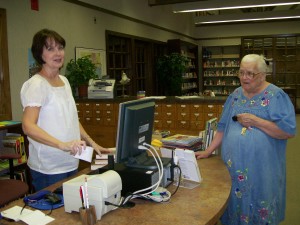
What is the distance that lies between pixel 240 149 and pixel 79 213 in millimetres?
1193

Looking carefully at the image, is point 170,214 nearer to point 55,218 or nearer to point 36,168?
point 55,218

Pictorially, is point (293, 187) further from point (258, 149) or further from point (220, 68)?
point (220, 68)

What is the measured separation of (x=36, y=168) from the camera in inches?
76.2

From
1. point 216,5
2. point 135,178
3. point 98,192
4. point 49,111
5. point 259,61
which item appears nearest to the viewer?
point 98,192

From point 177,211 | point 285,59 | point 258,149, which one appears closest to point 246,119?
point 258,149

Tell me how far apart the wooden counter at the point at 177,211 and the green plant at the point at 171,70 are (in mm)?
7374

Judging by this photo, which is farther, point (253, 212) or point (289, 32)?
point (289, 32)

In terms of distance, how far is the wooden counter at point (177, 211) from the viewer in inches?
53.9

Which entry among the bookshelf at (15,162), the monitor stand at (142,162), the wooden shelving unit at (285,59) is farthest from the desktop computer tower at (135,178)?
the wooden shelving unit at (285,59)

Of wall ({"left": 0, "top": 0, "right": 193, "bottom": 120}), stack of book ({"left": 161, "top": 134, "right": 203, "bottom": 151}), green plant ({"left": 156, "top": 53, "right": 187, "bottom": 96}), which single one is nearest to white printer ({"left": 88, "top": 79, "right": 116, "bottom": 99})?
wall ({"left": 0, "top": 0, "right": 193, "bottom": 120})

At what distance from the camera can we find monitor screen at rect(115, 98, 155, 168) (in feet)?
5.29

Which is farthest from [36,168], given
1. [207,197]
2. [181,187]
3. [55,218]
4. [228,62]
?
[228,62]

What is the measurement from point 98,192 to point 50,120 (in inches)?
26.5

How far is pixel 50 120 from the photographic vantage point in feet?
6.16
